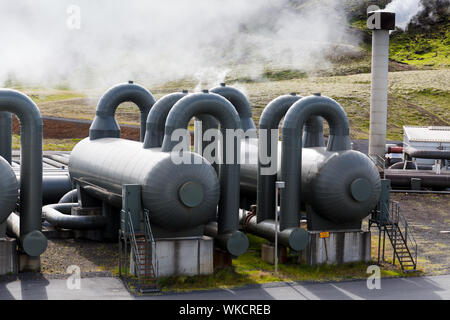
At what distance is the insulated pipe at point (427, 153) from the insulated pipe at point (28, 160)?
137 ft

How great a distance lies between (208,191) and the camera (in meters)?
27.6

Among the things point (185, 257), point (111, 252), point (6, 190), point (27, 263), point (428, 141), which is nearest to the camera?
point (6, 190)

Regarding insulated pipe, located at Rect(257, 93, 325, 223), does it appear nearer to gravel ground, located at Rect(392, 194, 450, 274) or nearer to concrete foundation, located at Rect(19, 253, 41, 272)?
gravel ground, located at Rect(392, 194, 450, 274)

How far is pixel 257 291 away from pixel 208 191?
4.64 metres

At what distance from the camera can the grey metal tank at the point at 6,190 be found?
2688 cm

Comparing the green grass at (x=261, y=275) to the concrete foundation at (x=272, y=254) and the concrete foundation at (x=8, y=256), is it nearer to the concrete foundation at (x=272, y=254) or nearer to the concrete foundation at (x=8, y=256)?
the concrete foundation at (x=272, y=254)

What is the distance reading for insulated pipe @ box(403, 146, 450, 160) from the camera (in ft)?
195

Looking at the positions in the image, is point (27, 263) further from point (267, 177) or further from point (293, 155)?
point (293, 155)

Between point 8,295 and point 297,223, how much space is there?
1298cm

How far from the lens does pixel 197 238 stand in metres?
28.6

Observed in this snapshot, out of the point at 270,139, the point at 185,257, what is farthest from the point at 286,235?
the point at 270,139

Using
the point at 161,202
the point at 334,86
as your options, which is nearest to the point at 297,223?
the point at 161,202

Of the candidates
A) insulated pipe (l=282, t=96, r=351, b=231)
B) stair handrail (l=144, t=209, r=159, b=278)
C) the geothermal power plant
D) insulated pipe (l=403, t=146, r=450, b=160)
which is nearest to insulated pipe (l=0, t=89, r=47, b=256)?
the geothermal power plant
